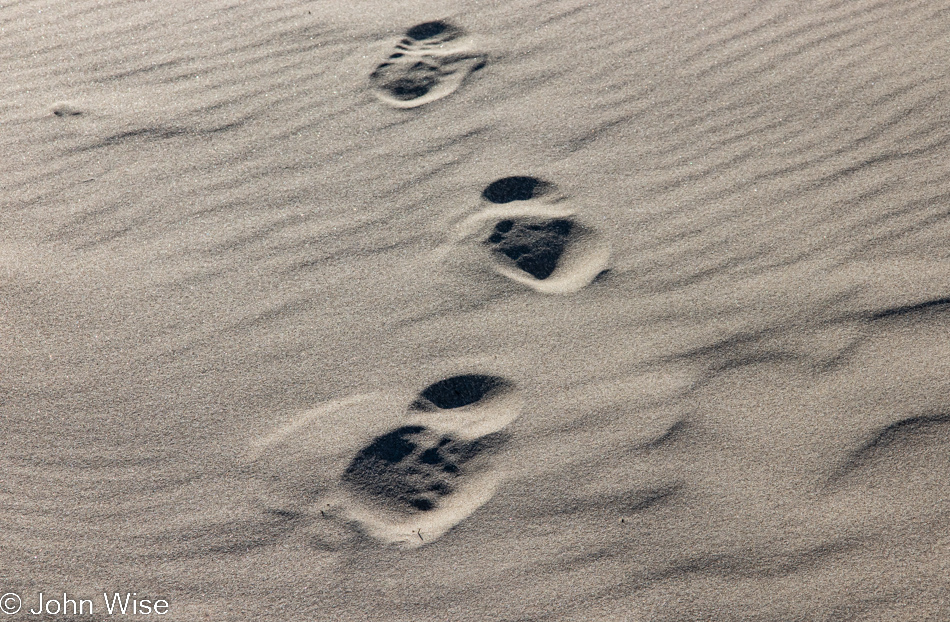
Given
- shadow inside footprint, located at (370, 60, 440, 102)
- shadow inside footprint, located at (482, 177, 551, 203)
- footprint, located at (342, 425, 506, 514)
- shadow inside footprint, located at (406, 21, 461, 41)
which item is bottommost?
footprint, located at (342, 425, 506, 514)

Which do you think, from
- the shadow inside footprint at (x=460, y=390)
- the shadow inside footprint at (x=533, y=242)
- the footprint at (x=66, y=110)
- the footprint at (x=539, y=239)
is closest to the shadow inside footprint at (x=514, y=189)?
the footprint at (x=539, y=239)

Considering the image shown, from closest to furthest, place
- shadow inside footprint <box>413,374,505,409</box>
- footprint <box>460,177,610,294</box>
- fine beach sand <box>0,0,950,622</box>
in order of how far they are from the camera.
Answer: fine beach sand <box>0,0,950,622</box> < shadow inside footprint <box>413,374,505,409</box> < footprint <box>460,177,610,294</box>

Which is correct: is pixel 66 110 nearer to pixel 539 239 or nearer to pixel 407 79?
pixel 407 79

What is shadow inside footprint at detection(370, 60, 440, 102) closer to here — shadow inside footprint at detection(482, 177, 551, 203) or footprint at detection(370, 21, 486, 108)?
footprint at detection(370, 21, 486, 108)

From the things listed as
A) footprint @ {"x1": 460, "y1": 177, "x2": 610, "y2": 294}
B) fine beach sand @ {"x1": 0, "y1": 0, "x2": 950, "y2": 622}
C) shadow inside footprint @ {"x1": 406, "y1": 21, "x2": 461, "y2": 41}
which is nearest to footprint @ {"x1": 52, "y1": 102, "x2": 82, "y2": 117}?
fine beach sand @ {"x1": 0, "y1": 0, "x2": 950, "y2": 622}

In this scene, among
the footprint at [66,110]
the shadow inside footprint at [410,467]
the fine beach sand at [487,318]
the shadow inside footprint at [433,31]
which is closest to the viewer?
the fine beach sand at [487,318]

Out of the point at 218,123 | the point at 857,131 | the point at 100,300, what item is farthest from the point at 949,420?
the point at 218,123

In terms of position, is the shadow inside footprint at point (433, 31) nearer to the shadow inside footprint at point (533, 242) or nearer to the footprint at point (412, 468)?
the shadow inside footprint at point (533, 242)
